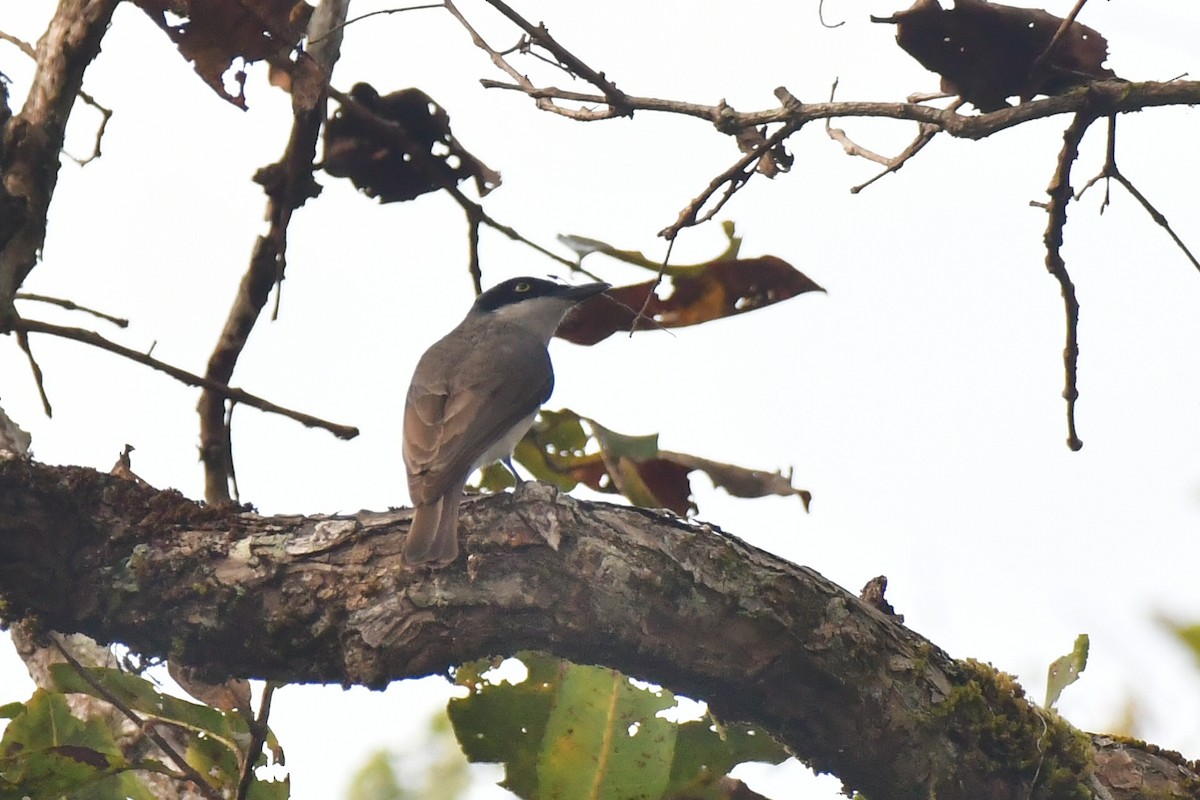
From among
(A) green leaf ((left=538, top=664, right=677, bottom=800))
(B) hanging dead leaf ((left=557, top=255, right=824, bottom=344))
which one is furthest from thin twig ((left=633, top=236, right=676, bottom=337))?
(A) green leaf ((left=538, top=664, right=677, bottom=800))

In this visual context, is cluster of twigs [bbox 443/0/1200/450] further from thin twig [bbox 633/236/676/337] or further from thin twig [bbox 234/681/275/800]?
thin twig [bbox 234/681/275/800]

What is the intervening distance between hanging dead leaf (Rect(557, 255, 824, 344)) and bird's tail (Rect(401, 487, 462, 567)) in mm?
1206

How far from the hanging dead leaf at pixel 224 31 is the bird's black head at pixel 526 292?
8.77 ft

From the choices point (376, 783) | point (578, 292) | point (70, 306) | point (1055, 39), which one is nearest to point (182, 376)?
point (70, 306)

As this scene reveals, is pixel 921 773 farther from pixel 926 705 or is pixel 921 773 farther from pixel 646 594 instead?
pixel 646 594

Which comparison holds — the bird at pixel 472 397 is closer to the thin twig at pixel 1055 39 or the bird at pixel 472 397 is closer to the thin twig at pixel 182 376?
the thin twig at pixel 182 376

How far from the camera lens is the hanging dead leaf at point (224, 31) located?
496cm

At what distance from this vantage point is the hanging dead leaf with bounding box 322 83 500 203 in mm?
5352

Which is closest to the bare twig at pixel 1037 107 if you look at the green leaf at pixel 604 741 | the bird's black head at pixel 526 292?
the green leaf at pixel 604 741

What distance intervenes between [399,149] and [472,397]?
4.49ft

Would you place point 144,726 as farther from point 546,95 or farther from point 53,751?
point 546,95

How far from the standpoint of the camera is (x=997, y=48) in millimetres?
4203

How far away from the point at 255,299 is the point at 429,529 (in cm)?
Answer: 171

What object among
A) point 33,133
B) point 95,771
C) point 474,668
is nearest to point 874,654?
point 474,668
